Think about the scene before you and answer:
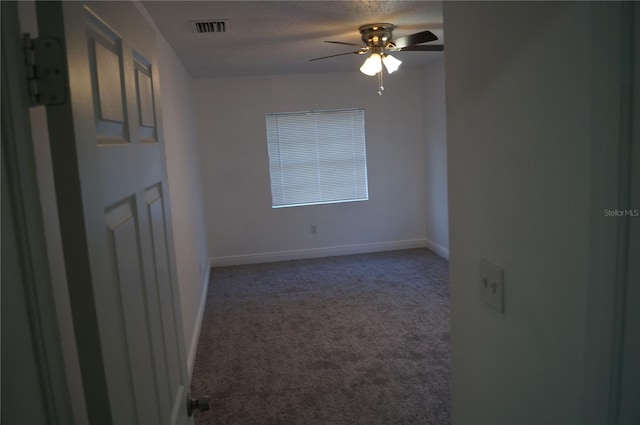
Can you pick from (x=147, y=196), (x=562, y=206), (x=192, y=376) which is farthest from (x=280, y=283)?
(x=562, y=206)

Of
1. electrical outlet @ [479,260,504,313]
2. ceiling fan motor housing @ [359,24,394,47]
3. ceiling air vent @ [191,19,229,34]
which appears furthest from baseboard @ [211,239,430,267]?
electrical outlet @ [479,260,504,313]

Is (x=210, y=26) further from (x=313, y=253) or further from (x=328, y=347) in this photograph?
(x=313, y=253)

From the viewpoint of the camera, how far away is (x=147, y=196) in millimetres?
1147

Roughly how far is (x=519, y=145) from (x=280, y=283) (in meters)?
4.05

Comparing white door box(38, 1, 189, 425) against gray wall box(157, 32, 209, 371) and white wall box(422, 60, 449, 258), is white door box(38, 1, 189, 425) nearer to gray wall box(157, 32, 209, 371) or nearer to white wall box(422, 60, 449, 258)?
gray wall box(157, 32, 209, 371)

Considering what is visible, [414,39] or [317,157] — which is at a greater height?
[414,39]

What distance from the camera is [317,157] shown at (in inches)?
225


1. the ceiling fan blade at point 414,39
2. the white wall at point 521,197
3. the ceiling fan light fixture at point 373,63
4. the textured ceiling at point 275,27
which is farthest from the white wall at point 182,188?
the white wall at point 521,197

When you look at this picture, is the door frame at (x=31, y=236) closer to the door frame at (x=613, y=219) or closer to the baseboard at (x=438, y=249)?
the door frame at (x=613, y=219)

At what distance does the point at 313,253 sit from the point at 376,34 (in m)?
3.17

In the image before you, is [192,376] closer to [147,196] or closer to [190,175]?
[190,175]

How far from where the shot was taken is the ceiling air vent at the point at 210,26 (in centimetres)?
291

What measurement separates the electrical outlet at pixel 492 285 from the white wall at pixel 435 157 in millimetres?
4076

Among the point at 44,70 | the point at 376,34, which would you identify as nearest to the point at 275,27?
the point at 376,34
